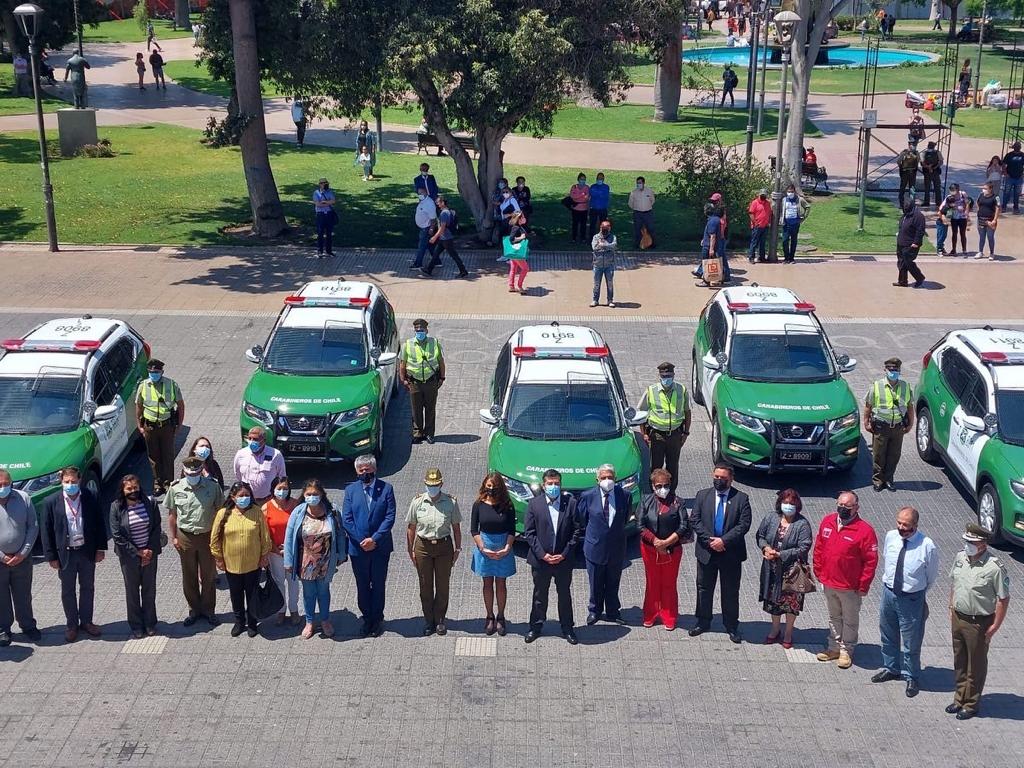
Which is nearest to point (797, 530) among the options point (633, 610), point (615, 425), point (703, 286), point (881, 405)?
point (633, 610)

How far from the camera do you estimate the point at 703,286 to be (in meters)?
24.0

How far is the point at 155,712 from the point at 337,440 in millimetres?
5211

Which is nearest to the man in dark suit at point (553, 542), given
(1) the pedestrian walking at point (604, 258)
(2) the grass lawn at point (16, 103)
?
(1) the pedestrian walking at point (604, 258)

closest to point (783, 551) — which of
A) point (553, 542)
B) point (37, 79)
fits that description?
point (553, 542)

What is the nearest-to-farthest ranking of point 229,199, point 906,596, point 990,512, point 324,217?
point 906,596
point 990,512
point 324,217
point 229,199

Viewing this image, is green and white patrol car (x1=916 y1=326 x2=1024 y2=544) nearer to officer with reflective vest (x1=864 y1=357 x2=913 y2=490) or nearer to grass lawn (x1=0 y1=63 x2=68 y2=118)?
officer with reflective vest (x1=864 y1=357 x2=913 y2=490)

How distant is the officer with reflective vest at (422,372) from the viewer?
16.0 metres

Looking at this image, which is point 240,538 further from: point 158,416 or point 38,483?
point 158,416

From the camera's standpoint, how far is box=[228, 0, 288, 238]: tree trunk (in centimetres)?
2520

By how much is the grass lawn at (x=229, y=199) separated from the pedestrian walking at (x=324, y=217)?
155 cm

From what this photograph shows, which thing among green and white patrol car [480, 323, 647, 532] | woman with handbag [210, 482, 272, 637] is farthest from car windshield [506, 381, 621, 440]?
woman with handbag [210, 482, 272, 637]

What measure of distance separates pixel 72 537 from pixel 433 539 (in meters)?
3.03

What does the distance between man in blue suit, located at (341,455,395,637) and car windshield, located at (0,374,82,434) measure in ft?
14.1

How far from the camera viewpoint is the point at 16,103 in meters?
44.3
